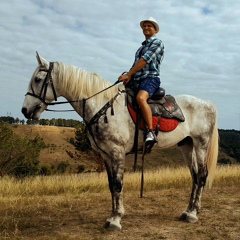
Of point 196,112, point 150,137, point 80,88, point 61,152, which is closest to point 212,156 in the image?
point 196,112

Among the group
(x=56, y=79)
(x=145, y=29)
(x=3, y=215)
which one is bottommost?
(x=3, y=215)

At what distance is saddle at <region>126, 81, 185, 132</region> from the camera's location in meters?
5.41

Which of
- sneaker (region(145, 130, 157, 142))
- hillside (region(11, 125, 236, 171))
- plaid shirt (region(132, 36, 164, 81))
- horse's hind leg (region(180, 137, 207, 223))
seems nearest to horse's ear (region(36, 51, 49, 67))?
plaid shirt (region(132, 36, 164, 81))

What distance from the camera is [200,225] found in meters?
5.63

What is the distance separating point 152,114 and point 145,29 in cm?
164

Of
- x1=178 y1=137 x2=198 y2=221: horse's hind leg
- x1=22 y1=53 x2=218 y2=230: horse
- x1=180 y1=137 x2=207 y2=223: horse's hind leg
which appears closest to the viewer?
x1=22 y1=53 x2=218 y2=230: horse

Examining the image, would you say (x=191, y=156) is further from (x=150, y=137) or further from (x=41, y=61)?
(x=41, y=61)

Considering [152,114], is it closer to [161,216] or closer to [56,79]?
[56,79]

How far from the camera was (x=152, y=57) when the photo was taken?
5.43 metres

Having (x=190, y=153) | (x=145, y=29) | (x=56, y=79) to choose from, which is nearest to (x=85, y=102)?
(x=56, y=79)

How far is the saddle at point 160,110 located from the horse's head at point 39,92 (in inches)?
55.0

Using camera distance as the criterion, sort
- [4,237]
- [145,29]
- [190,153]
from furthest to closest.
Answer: [190,153]
[145,29]
[4,237]

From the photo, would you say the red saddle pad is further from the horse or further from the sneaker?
the sneaker

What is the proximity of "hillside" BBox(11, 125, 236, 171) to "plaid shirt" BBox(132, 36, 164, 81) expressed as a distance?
60.6 m
